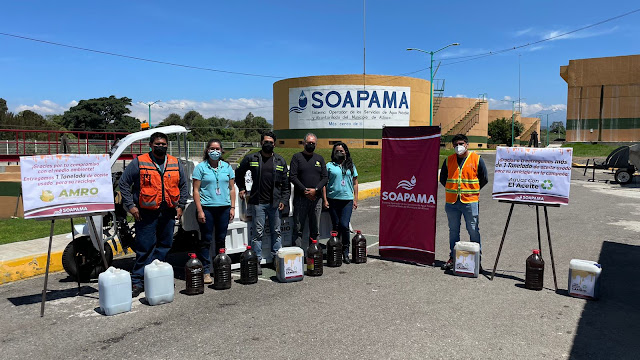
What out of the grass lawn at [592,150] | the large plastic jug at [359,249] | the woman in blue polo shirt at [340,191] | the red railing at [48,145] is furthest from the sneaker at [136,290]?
the grass lawn at [592,150]

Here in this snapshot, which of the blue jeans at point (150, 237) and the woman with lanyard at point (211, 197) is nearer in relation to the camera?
the blue jeans at point (150, 237)

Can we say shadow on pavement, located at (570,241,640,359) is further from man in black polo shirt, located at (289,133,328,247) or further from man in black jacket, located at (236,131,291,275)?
man in black jacket, located at (236,131,291,275)

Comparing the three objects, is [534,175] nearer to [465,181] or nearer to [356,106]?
[465,181]

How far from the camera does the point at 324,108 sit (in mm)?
43781

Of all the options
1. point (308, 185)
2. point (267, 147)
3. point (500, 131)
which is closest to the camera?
point (267, 147)

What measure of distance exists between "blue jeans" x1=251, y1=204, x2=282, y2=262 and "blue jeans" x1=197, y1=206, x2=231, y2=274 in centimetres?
43

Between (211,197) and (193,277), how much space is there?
110cm

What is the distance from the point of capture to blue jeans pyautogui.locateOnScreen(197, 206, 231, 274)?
6.26 m

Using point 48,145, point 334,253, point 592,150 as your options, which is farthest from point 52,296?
point 592,150

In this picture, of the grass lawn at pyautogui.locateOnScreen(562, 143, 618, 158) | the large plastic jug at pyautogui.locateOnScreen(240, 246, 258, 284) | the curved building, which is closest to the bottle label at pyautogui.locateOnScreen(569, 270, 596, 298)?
the large plastic jug at pyautogui.locateOnScreen(240, 246, 258, 284)

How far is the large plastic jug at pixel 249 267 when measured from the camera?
247 inches

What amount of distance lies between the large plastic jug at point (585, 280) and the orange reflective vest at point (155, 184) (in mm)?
5268

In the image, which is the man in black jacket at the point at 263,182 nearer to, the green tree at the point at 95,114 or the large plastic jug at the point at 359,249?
the large plastic jug at the point at 359,249

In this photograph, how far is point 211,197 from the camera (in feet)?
20.3
